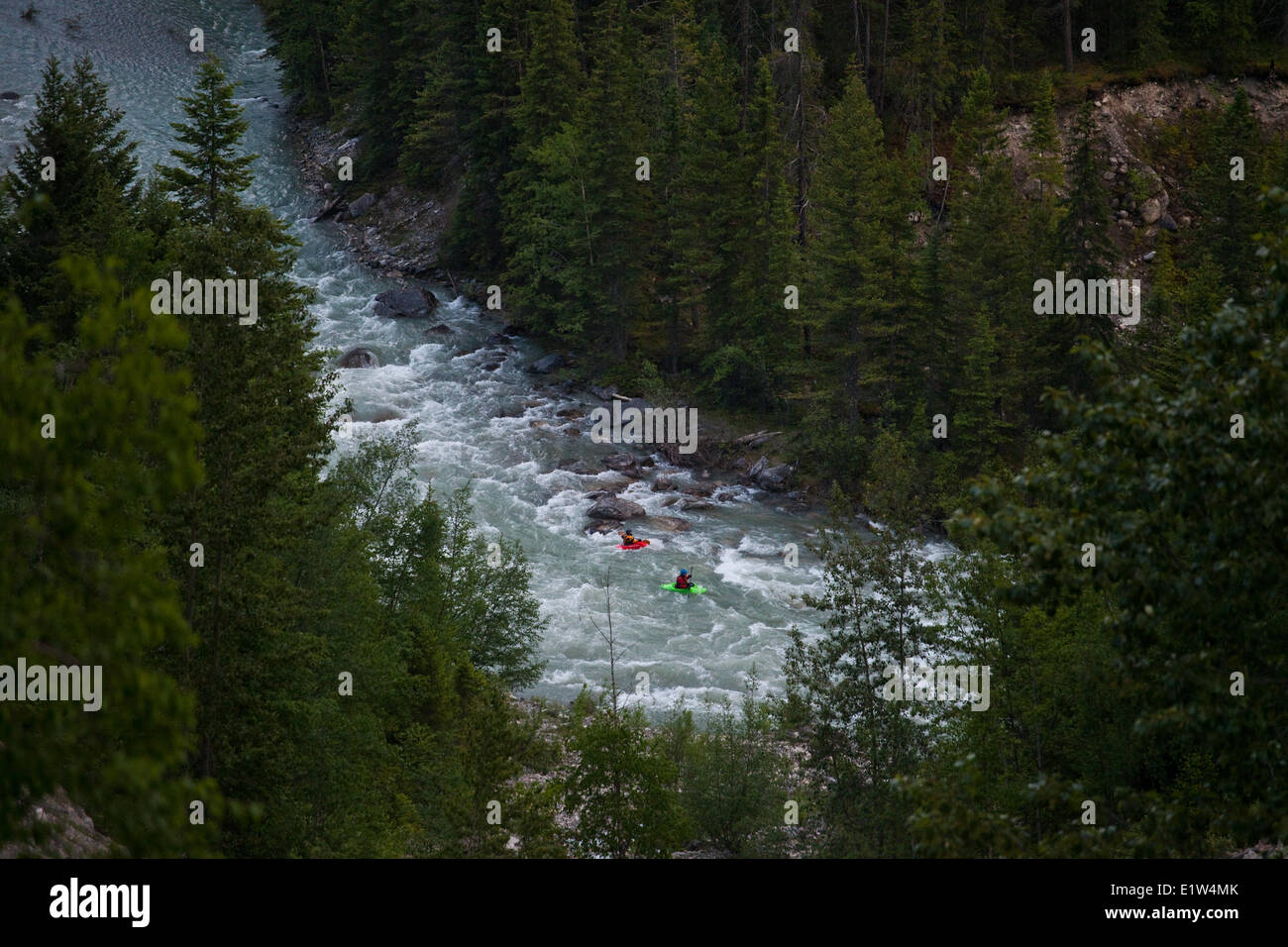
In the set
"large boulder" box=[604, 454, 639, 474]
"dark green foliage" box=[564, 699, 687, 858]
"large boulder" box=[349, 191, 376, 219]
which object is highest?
"large boulder" box=[349, 191, 376, 219]

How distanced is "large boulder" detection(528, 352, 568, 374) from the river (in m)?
0.53

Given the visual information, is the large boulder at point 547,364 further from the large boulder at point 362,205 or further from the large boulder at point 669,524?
the large boulder at point 362,205

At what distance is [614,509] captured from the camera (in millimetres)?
39438

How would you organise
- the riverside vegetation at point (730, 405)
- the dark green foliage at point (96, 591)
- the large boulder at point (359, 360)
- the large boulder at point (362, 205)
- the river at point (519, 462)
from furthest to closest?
1. the large boulder at point (362, 205)
2. the large boulder at point (359, 360)
3. the river at point (519, 462)
4. the riverside vegetation at point (730, 405)
5. the dark green foliage at point (96, 591)

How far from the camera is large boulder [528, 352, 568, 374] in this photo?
4962 cm

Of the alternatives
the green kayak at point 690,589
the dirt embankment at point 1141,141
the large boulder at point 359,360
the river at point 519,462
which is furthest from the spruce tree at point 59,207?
the dirt embankment at point 1141,141

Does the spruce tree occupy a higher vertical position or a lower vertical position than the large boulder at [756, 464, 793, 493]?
higher

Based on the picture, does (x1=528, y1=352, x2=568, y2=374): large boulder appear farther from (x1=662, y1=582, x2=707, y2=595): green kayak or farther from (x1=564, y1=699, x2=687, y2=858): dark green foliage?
(x1=564, y1=699, x2=687, y2=858): dark green foliage

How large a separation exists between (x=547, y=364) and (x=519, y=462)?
8298 mm

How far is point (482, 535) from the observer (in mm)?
35375

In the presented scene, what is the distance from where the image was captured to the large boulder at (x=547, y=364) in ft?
163

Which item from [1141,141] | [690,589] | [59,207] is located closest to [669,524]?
[690,589]

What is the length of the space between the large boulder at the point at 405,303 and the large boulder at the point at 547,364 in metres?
5.93

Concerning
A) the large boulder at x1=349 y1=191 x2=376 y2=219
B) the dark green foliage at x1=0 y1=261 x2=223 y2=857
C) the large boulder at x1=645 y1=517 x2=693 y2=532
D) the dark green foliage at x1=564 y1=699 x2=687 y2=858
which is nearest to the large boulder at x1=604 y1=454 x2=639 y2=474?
the large boulder at x1=645 y1=517 x2=693 y2=532
